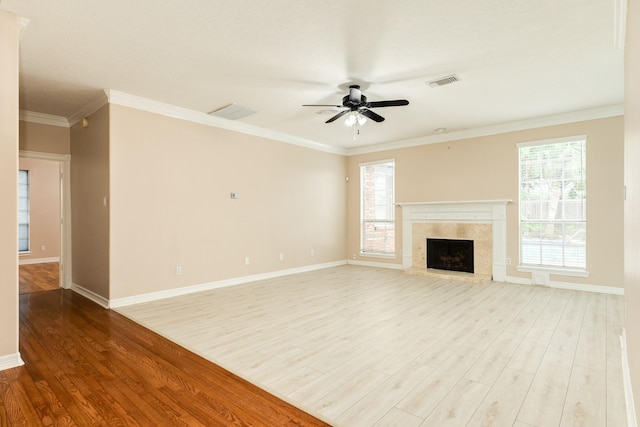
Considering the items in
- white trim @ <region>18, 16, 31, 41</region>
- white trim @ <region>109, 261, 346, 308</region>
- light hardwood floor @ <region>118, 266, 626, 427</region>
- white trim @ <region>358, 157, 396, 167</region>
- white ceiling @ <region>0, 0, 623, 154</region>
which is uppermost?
white ceiling @ <region>0, 0, 623, 154</region>

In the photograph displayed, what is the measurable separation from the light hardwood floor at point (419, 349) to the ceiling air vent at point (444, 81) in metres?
2.90

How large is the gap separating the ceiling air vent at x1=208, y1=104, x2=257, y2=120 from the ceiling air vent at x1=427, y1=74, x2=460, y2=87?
2722 mm

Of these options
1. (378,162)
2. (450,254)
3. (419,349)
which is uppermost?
(378,162)

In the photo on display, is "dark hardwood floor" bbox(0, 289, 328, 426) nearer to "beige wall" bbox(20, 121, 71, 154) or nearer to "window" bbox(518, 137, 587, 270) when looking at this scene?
"beige wall" bbox(20, 121, 71, 154)

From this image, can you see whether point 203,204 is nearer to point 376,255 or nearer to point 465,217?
point 376,255

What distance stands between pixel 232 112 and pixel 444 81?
3.18 metres

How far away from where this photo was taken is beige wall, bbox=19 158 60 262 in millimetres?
8375

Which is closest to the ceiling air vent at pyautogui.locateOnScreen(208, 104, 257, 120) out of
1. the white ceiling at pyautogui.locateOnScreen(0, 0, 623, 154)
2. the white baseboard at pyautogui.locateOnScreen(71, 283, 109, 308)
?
the white ceiling at pyautogui.locateOnScreen(0, 0, 623, 154)

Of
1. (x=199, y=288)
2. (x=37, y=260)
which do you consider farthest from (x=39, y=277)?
(x=199, y=288)

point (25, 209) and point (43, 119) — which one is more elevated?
point (43, 119)

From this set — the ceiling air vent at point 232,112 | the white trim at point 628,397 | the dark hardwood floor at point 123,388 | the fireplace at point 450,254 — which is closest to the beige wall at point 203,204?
the ceiling air vent at point 232,112

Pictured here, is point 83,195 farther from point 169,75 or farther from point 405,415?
point 405,415

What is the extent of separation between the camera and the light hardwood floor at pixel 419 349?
84.8 inches

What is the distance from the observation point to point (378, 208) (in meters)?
8.04
